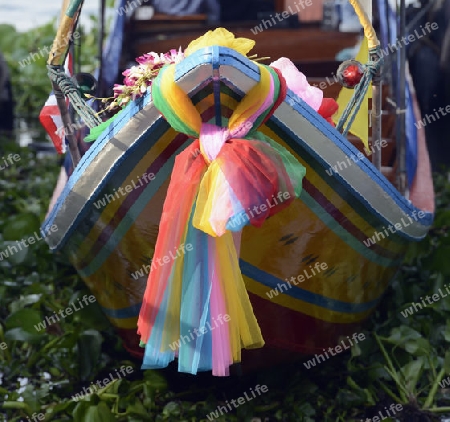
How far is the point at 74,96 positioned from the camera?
7.76 feet

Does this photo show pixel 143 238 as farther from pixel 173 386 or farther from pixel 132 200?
pixel 173 386

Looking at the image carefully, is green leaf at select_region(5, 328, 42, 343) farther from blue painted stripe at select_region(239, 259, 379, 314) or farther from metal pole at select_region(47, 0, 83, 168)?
blue painted stripe at select_region(239, 259, 379, 314)

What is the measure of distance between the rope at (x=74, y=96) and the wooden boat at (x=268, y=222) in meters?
0.11

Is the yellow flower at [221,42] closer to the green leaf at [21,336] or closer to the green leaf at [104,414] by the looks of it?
the green leaf at [104,414]

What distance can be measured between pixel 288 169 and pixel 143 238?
58 centimetres

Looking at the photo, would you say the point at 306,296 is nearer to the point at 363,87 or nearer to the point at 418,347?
the point at 418,347

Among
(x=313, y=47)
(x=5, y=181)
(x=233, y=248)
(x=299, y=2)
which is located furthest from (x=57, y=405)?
(x=299, y=2)

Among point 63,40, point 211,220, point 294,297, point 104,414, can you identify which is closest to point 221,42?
point 211,220

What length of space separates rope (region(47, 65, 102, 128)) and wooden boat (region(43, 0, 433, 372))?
0.11 m

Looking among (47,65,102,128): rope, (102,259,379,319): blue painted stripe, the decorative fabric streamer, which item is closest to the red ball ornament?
the decorative fabric streamer

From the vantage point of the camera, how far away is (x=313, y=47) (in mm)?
4695

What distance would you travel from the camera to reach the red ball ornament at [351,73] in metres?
2.35

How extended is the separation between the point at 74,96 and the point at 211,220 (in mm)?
742

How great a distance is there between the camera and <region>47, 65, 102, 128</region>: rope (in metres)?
2.36
